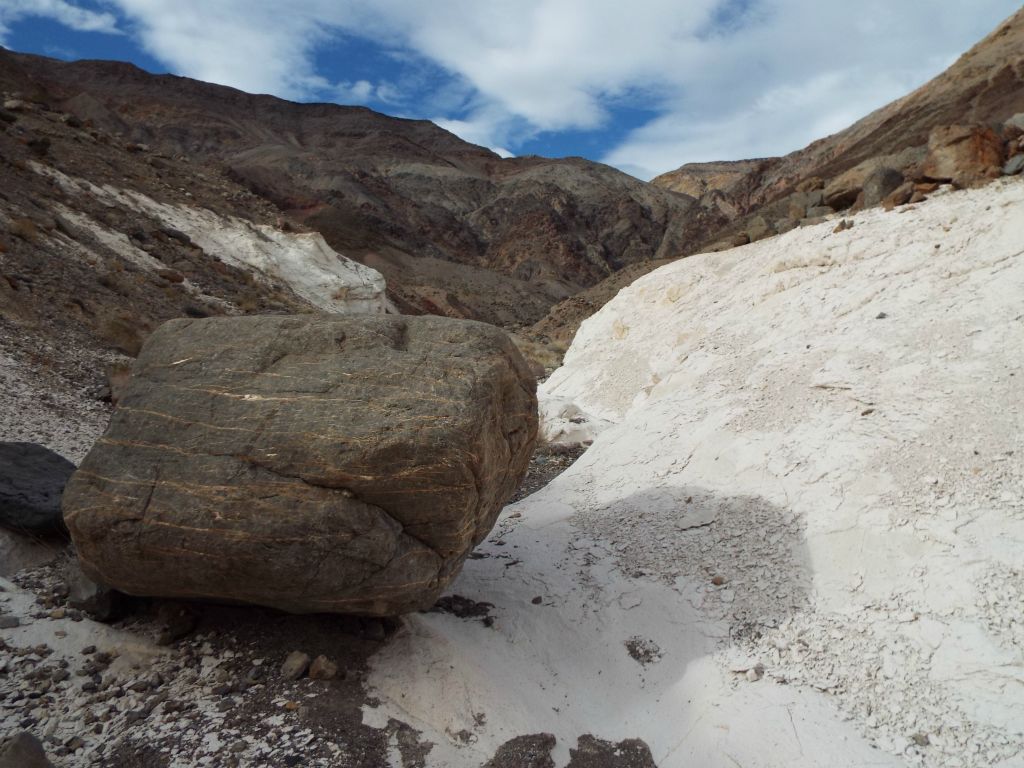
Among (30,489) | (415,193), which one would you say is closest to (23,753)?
(30,489)

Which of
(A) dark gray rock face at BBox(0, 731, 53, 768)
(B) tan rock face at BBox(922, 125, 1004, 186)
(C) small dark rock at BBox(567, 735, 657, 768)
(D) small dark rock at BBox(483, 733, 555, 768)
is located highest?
(B) tan rock face at BBox(922, 125, 1004, 186)

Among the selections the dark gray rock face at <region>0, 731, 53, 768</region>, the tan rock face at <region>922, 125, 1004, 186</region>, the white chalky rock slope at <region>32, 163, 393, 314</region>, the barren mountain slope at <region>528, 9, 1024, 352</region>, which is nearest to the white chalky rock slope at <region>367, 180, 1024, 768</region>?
the tan rock face at <region>922, 125, 1004, 186</region>

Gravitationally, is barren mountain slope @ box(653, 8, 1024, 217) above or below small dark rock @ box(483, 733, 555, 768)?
above

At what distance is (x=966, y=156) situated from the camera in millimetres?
9117

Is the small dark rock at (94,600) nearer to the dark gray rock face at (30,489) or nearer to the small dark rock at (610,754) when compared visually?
the dark gray rock face at (30,489)

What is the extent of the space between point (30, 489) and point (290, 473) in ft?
8.08

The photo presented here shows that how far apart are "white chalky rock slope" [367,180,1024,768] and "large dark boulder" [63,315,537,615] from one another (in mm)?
1006

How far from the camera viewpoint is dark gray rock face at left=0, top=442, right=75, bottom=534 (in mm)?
4750

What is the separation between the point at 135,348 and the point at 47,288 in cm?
157

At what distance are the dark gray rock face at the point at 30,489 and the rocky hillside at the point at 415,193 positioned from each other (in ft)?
123

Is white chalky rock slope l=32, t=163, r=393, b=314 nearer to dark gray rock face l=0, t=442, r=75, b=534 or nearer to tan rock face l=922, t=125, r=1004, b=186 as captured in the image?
dark gray rock face l=0, t=442, r=75, b=534

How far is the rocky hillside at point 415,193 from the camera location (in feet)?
158

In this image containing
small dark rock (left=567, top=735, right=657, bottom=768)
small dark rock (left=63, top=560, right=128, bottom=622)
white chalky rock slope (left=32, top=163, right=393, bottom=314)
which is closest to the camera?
small dark rock (left=567, top=735, right=657, bottom=768)

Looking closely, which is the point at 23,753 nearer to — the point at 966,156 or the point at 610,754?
the point at 610,754
